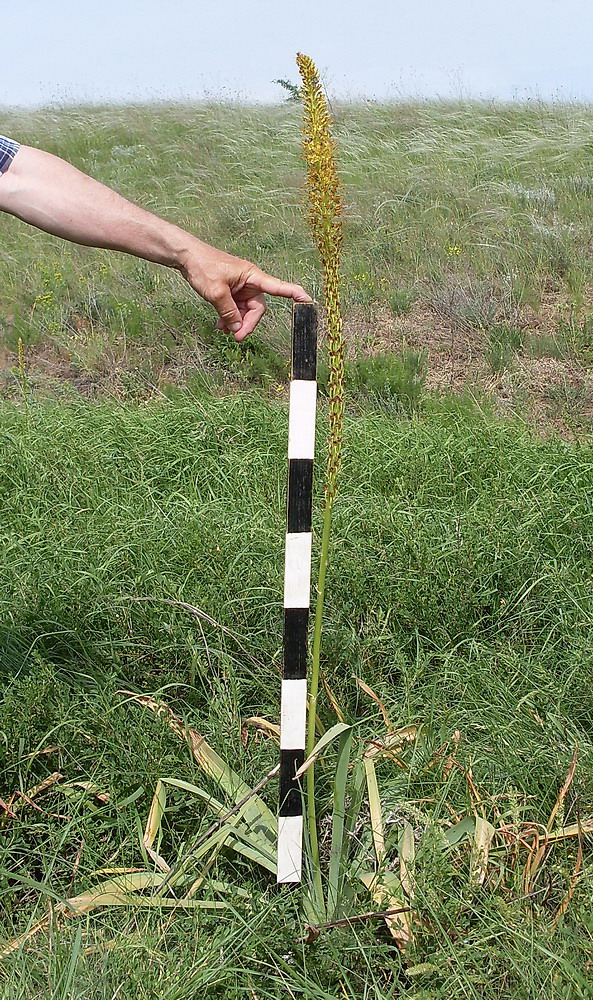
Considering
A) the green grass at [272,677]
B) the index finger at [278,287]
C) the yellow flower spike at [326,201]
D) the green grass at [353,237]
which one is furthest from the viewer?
the green grass at [353,237]

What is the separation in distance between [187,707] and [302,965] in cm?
97

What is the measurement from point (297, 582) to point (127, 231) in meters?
0.98

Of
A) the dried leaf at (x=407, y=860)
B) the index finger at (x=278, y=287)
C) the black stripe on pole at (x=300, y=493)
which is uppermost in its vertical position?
the index finger at (x=278, y=287)

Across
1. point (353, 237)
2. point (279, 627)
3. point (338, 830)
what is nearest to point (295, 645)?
point (338, 830)

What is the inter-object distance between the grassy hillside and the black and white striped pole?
4583 mm

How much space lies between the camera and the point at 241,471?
14.5 ft

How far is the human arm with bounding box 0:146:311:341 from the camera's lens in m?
2.03

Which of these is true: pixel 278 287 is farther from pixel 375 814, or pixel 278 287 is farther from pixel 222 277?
pixel 375 814

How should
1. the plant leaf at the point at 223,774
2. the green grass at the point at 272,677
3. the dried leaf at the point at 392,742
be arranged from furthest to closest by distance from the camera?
the dried leaf at the point at 392,742 < the plant leaf at the point at 223,774 < the green grass at the point at 272,677

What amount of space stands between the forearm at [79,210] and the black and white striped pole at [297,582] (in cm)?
46

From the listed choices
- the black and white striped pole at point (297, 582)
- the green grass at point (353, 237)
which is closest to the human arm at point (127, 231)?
the black and white striped pole at point (297, 582)

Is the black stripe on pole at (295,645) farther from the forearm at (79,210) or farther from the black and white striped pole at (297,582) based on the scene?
the forearm at (79,210)


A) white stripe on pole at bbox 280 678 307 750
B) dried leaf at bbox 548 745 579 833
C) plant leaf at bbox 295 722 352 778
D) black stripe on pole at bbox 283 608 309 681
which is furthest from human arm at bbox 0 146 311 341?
dried leaf at bbox 548 745 579 833

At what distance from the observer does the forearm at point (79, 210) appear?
212cm
